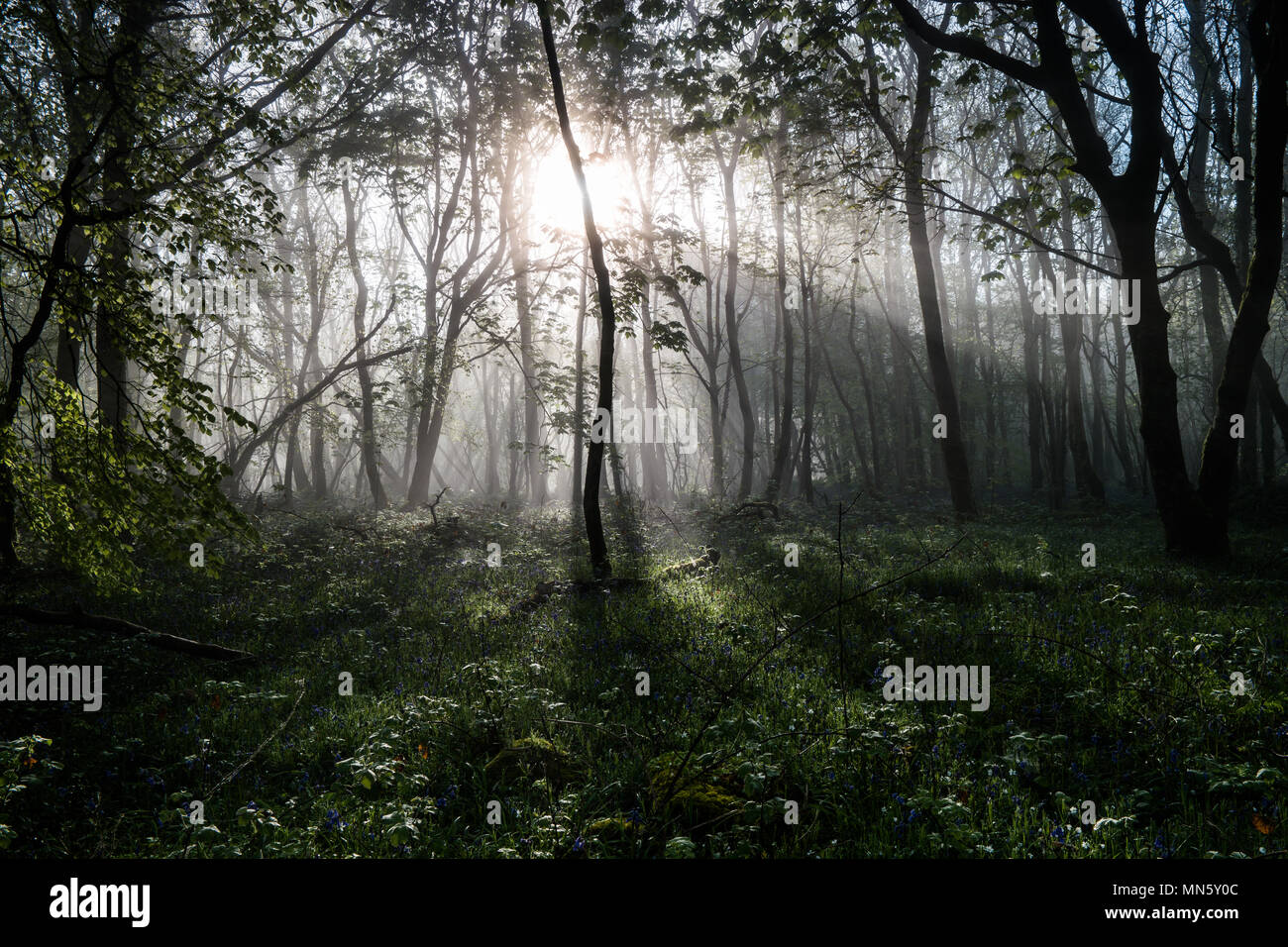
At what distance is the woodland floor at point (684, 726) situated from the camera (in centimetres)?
321

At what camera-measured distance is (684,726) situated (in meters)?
4.51

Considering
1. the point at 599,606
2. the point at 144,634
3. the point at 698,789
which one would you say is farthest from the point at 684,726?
the point at 144,634

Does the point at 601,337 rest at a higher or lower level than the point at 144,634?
higher

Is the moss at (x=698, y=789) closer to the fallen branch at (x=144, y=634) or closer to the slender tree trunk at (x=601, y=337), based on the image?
the fallen branch at (x=144, y=634)

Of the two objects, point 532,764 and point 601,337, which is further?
point 601,337

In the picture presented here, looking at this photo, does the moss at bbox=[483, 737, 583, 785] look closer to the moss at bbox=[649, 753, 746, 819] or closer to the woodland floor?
the woodland floor

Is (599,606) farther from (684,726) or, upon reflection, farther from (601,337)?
(601,337)

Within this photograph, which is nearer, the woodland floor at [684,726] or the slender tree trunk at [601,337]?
the woodland floor at [684,726]

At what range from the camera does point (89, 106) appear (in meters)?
10.5

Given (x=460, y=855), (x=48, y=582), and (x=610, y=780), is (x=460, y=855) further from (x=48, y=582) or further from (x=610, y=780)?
(x=48, y=582)

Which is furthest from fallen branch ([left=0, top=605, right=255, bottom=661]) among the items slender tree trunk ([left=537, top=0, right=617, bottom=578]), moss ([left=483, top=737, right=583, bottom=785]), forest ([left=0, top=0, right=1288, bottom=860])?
slender tree trunk ([left=537, top=0, right=617, bottom=578])

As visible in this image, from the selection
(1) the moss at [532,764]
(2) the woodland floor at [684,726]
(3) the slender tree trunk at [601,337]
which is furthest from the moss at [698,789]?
(3) the slender tree trunk at [601,337]
